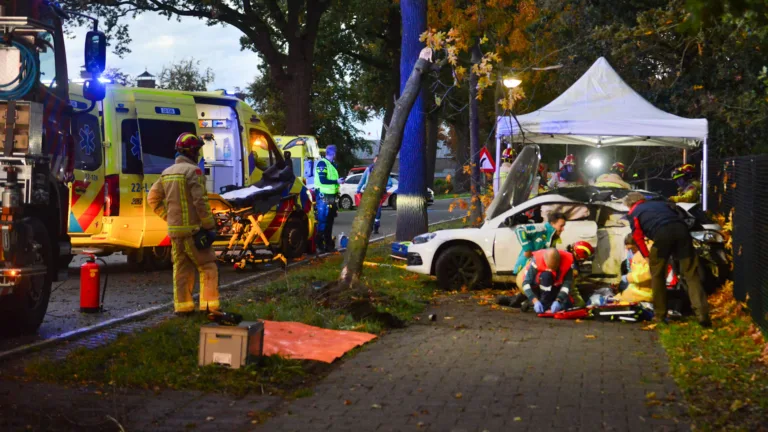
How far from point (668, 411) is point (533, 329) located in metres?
3.86

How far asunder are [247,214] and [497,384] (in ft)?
28.1

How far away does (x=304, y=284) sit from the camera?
12.8 metres

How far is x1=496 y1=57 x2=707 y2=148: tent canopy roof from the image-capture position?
16.5 m

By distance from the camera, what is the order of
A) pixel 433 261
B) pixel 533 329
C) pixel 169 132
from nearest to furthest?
pixel 533 329, pixel 433 261, pixel 169 132

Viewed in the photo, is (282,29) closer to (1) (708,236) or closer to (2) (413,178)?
(2) (413,178)

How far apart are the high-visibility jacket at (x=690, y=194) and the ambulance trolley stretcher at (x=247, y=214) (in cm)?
620

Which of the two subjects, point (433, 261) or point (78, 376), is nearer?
point (78, 376)

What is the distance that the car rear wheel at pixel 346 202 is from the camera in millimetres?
40625

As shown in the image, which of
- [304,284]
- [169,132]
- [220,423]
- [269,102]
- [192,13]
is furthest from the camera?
[269,102]

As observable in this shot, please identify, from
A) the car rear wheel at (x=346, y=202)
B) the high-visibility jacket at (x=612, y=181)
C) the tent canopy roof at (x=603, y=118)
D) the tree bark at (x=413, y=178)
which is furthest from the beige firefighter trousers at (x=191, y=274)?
the car rear wheel at (x=346, y=202)

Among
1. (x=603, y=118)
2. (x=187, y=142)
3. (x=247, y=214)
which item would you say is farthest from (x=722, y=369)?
(x=603, y=118)

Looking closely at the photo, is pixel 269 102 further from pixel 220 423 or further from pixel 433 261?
pixel 220 423

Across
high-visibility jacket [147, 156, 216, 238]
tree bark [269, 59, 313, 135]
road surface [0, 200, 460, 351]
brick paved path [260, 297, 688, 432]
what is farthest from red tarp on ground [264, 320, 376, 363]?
tree bark [269, 59, 313, 135]

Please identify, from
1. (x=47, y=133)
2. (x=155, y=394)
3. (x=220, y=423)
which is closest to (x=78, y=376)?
(x=155, y=394)
